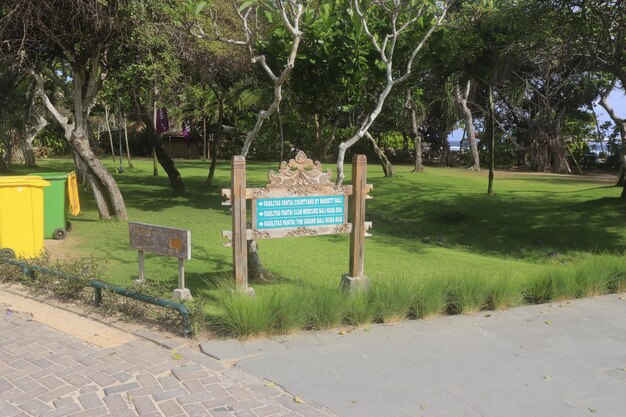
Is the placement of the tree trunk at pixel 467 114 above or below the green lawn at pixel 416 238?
above

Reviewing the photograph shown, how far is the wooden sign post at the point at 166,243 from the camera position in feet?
18.3

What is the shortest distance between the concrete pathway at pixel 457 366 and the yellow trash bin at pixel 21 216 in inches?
181

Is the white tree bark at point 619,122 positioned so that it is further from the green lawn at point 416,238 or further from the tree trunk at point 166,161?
the tree trunk at point 166,161

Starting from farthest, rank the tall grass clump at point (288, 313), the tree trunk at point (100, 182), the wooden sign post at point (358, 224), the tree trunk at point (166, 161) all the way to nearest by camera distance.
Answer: the tree trunk at point (166, 161)
the tree trunk at point (100, 182)
the wooden sign post at point (358, 224)
the tall grass clump at point (288, 313)

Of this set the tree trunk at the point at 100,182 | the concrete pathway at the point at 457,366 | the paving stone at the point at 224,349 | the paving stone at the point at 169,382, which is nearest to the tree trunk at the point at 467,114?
the tree trunk at the point at 100,182

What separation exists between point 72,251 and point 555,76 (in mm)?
26223

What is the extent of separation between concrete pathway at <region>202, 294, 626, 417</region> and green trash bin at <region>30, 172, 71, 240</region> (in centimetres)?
642

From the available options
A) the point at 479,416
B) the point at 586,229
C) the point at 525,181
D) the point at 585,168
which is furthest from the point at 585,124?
the point at 479,416

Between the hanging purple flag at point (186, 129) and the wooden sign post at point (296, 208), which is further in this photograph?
the hanging purple flag at point (186, 129)

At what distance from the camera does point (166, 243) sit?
580 cm

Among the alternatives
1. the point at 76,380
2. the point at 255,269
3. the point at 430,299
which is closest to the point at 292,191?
the point at 255,269

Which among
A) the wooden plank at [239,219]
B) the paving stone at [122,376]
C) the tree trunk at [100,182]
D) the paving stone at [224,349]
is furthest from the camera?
the tree trunk at [100,182]

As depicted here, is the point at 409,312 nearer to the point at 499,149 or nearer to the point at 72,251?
the point at 72,251

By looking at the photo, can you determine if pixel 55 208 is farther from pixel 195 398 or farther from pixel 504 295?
pixel 504 295
